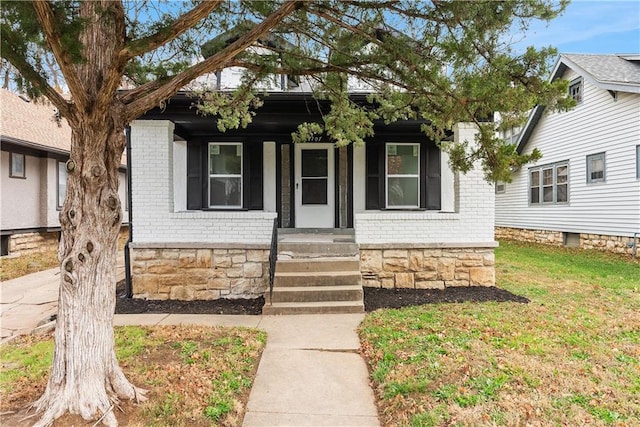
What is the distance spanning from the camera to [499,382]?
2898mm

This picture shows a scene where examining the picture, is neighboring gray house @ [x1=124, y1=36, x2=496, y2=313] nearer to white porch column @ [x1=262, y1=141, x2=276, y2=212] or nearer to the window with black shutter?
the window with black shutter

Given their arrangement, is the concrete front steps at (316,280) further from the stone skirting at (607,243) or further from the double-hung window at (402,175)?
the stone skirting at (607,243)

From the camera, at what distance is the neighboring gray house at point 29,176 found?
32.4 ft

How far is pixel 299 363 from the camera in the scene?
3537 millimetres

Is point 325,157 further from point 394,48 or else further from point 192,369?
point 192,369

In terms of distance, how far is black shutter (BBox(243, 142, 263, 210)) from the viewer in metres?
8.12

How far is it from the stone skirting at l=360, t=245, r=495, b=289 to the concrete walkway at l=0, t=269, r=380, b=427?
1569 mm

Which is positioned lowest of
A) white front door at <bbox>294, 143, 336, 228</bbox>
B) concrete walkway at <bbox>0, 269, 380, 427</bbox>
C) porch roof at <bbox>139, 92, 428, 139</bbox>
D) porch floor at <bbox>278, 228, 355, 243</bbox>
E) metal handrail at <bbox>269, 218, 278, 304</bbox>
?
concrete walkway at <bbox>0, 269, 380, 427</bbox>

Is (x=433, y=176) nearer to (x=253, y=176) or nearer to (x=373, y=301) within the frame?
(x=373, y=301)

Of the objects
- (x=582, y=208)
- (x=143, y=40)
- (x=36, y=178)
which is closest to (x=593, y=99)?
(x=582, y=208)

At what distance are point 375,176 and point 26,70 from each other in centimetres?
660

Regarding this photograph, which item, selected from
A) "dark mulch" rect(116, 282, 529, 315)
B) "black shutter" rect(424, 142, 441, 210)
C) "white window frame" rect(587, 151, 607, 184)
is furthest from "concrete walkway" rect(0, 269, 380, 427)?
"white window frame" rect(587, 151, 607, 184)

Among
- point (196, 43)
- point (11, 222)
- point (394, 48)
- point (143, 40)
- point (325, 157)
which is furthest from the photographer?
point (11, 222)

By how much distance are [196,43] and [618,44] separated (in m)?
13.8
